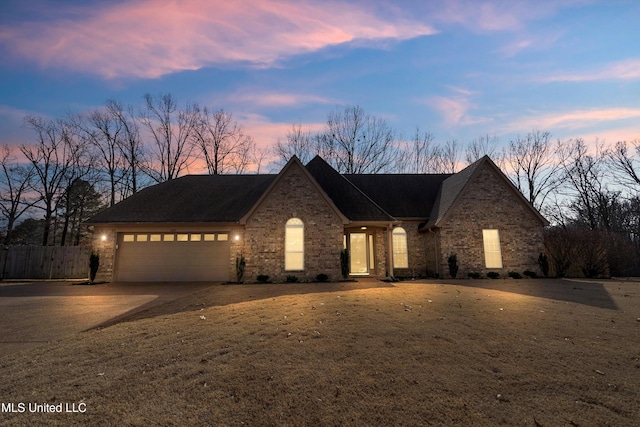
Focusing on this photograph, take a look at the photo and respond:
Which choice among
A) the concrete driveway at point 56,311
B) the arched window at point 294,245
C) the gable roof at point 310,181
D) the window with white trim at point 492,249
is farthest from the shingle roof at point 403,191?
the concrete driveway at point 56,311

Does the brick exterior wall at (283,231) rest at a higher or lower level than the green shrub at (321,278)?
higher

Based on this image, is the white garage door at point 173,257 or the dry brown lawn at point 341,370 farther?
the white garage door at point 173,257

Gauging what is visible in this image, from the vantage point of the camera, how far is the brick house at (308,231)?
14.7 meters

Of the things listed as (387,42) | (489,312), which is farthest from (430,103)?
(489,312)

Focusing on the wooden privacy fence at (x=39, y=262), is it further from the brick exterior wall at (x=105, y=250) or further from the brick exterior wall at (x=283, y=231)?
the brick exterior wall at (x=283, y=231)

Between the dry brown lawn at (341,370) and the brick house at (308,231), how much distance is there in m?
7.74

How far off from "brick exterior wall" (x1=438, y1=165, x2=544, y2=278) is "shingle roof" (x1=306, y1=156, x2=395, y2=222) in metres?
3.71

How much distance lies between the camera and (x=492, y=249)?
16516 millimetres

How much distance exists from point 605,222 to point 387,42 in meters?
32.3

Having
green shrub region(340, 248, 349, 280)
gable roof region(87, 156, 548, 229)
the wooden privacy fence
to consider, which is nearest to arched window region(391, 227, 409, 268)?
gable roof region(87, 156, 548, 229)

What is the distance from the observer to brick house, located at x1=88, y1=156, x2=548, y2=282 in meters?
14.7

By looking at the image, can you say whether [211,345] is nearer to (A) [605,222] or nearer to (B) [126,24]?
(B) [126,24]

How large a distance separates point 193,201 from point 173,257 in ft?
11.3

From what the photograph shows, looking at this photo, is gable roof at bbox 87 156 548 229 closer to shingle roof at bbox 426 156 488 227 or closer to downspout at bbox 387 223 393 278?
shingle roof at bbox 426 156 488 227
